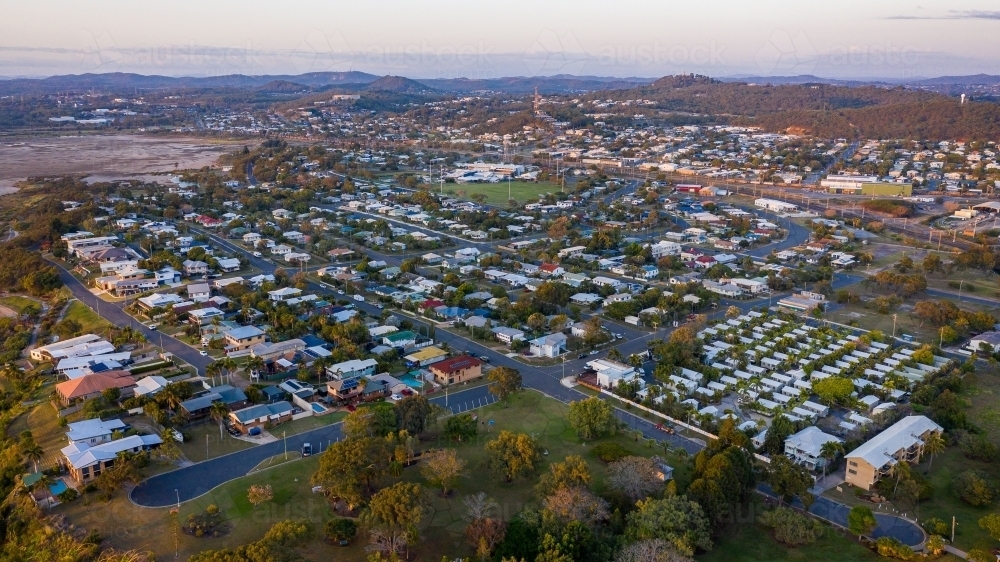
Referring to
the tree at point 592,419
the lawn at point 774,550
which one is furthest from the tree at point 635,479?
the tree at point 592,419

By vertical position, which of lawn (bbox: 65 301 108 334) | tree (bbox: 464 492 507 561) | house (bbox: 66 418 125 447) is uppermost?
tree (bbox: 464 492 507 561)

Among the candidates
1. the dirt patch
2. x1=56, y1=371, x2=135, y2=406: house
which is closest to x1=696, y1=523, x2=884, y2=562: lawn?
x1=56, y1=371, x2=135, y2=406: house

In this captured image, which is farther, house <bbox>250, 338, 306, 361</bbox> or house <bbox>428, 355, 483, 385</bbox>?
house <bbox>250, 338, 306, 361</bbox>

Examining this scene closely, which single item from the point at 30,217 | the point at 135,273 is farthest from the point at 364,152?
the point at 135,273

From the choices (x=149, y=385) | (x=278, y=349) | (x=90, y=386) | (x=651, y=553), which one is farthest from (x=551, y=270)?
(x=651, y=553)

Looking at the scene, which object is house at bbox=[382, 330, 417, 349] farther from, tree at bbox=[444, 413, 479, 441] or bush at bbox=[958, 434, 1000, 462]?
bush at bbox=[958, 434, 1000, 462]

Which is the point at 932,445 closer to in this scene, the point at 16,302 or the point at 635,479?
the point at 635,479

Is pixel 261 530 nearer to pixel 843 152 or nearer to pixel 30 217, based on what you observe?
pixel 30 217
